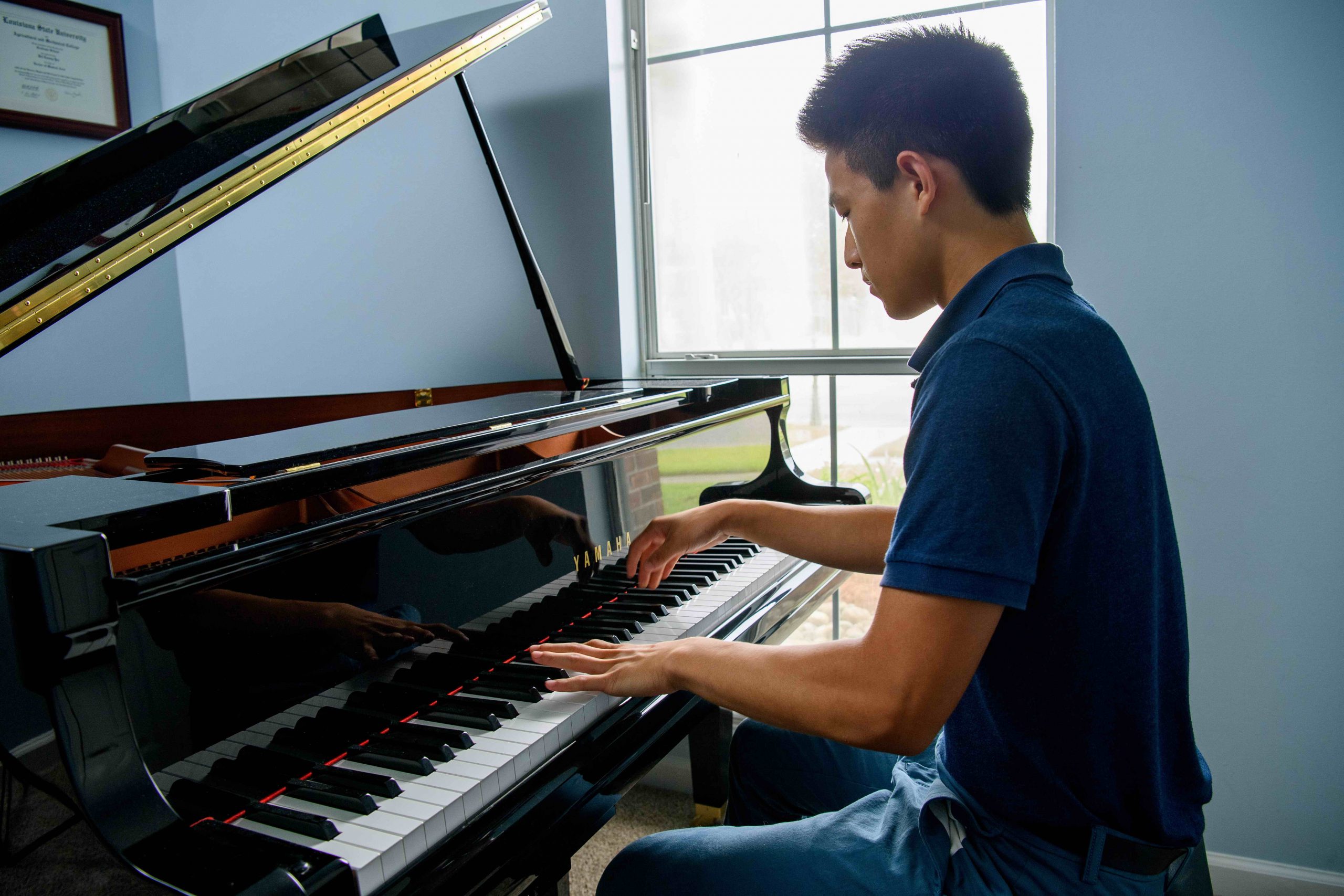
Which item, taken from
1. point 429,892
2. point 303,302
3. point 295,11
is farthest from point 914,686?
point 295,11

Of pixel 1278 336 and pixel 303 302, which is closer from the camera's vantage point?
pixel 1278 336

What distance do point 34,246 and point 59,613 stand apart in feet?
2.38

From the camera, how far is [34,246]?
1179 mm

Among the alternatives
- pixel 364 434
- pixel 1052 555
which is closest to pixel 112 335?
pixel 364 434

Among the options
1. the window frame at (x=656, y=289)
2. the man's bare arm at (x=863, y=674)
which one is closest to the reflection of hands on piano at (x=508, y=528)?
the man's bare arm at (x=863, y=674)

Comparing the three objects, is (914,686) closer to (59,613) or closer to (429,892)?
(429,892)

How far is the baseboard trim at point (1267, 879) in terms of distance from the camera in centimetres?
197

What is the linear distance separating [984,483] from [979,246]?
1.10ft

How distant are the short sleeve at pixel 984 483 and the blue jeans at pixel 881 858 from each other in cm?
32

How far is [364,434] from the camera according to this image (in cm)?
134

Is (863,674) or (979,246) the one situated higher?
(979,246)

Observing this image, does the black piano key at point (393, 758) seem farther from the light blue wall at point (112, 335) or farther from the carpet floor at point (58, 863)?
the light blue wall at point (112, 335)

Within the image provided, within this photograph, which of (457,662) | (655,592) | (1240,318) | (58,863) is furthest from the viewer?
(1240,318)

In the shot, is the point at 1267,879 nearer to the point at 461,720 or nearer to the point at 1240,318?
the point at 1240,318
